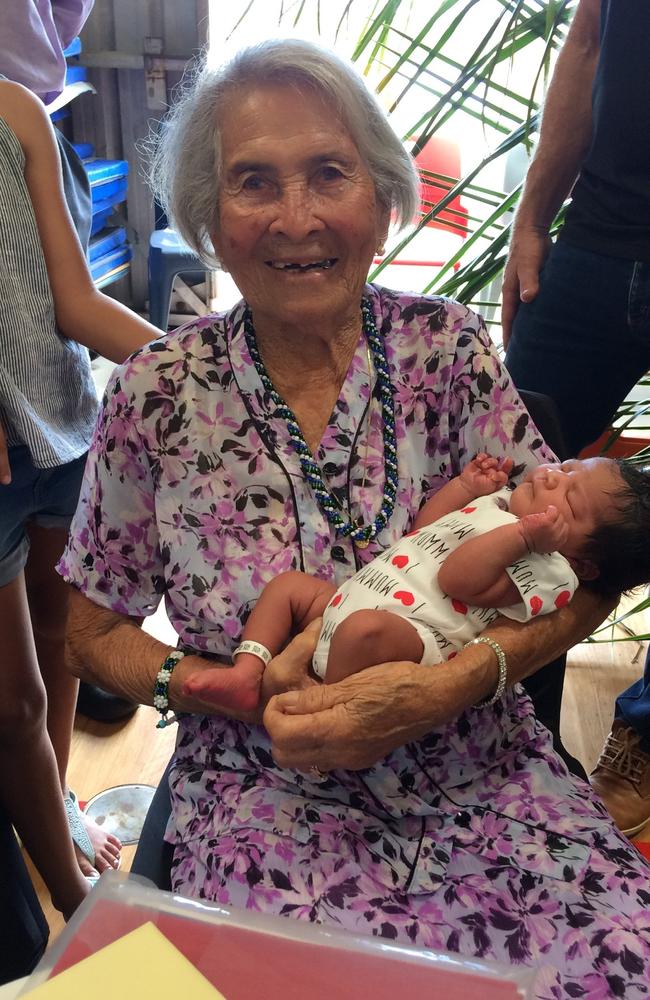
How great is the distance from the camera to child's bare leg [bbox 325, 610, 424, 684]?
1073 millimetres

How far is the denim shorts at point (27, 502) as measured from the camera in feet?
4.91

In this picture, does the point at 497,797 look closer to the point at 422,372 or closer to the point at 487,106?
the point at 422,372

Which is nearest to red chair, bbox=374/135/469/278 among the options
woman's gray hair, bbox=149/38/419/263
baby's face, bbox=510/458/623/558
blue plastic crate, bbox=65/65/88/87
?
woman's gray hair, bbox=149/38/419/263

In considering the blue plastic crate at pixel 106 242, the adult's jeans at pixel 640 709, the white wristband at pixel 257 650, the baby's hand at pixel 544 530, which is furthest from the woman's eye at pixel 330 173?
the blue plastic crate at pixel 106 242

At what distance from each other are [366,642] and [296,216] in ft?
1.97

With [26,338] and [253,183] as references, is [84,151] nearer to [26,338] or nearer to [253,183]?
[26,338]

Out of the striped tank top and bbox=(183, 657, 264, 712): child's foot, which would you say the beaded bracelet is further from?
the striped tank top

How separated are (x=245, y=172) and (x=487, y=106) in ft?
3.60

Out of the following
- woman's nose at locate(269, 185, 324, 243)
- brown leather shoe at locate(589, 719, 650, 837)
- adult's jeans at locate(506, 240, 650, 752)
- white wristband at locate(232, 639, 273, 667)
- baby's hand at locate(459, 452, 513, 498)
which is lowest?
brown leather shoe at locate(589, 719, 650, 837)

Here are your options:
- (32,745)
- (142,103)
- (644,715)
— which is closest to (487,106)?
(644,715)

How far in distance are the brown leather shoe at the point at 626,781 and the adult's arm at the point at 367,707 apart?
3.69ft

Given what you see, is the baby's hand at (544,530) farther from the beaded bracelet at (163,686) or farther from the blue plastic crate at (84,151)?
the blue plastic crate at (84,151)

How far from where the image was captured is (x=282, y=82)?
3.92 feet

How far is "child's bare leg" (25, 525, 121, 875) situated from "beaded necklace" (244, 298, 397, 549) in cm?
69
